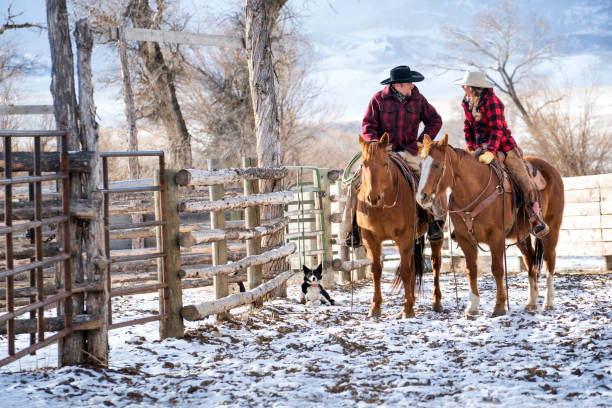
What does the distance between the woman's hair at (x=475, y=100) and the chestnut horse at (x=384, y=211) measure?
1247mm

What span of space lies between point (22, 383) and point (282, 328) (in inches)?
A: 116

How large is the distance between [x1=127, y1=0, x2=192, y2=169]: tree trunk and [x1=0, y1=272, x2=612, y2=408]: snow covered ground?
17617 millimetres

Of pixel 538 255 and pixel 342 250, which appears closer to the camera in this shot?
pixel 538 255

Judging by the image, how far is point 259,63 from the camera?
32.4ft

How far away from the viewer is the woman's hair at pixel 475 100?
806 cm

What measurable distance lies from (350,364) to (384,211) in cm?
239

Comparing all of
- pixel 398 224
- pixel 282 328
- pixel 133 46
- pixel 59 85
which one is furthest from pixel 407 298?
pixel 133 46

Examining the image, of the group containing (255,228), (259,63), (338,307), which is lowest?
(338,307)

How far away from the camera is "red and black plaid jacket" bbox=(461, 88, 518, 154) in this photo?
790 cm

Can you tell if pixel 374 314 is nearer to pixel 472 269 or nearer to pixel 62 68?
pixel 472 269

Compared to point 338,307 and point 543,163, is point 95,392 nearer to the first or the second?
point 338,307

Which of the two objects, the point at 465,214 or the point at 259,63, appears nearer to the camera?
the point at 465,214

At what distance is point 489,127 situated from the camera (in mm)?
8039

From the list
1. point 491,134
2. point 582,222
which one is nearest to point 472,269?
point 491,134
